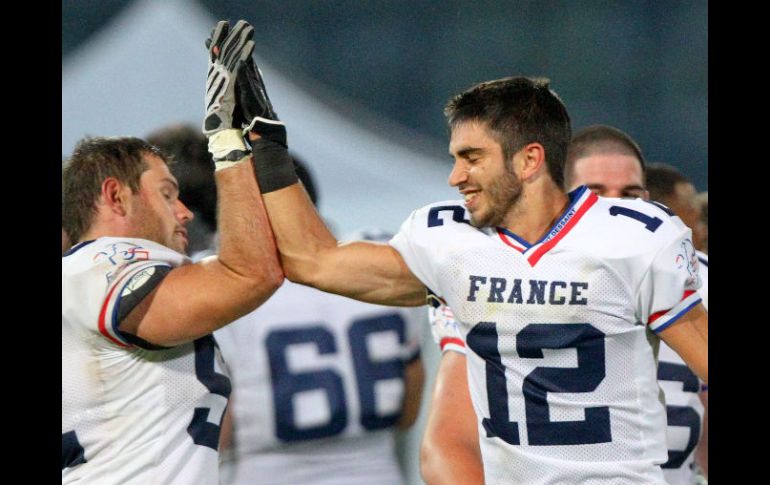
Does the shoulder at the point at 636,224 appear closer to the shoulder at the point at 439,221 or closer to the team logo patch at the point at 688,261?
the team logo patch at the point at 688,261

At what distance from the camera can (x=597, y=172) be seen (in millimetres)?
3652

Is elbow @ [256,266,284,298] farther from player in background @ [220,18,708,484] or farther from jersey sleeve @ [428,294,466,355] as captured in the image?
jersey sleeve @ [428,294,466,355]

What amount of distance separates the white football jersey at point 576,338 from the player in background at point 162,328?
53cm

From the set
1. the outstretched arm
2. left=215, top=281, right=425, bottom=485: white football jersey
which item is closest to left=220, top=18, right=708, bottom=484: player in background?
the outstretched arm

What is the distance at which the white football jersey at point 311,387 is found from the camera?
3.32 metres

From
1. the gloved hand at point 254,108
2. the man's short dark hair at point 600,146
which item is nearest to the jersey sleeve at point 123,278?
the gloved hand at point 254,108

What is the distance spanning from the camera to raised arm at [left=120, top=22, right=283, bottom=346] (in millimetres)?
2658

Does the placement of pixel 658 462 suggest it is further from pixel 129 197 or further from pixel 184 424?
pixel 129 197

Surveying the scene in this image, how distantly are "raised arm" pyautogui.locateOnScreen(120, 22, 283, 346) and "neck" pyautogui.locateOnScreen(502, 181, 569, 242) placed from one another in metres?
0.61

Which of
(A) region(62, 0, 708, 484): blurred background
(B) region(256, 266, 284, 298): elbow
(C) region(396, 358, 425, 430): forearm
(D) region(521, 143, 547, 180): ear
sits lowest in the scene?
(C) region(396, 358, 425, 430): forearm

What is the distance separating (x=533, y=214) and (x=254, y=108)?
759mm
